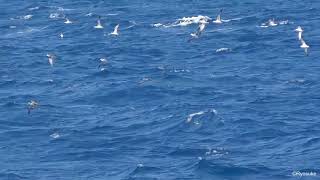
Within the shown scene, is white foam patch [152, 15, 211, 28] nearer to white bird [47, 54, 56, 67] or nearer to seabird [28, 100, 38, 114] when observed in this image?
white bird [47, 54, 56, 67]

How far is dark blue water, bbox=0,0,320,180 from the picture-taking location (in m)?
57.4

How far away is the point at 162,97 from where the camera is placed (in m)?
73.0

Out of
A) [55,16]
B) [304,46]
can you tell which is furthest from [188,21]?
[304,46]

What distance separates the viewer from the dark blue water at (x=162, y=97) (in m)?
57.4

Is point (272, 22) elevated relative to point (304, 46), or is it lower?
lower

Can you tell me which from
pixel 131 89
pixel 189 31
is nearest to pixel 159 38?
pixel 189 31

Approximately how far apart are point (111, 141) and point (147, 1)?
208 ft

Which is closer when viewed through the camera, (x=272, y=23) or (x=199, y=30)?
(x=199, y=30)

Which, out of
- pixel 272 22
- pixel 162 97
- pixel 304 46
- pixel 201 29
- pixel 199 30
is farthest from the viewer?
pixel 272 22

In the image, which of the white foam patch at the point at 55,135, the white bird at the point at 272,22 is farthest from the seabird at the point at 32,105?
the white bird at the point at 272,22

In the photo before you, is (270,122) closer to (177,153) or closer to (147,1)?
(177,153)

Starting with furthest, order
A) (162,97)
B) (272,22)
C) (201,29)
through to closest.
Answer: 1. (272,22)
2. (201,29)
3. (162,97)

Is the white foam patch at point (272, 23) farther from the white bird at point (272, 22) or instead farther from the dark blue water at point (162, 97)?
the dark blue water at point (162, 97)

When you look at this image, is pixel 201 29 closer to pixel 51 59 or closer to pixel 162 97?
pixel 51 59
